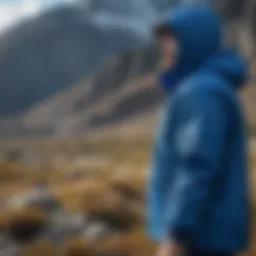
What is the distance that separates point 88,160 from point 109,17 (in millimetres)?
1017

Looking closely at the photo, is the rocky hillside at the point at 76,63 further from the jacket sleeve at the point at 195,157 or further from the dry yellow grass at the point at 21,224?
the jacket sleeve at the point at 195,157

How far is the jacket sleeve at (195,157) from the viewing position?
57.8 inches

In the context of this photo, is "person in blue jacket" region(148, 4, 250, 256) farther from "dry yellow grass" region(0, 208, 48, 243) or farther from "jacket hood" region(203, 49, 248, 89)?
"dry yellow grass" region(0, 208, 48, 243)

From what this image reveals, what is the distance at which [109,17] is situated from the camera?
484 centimetres

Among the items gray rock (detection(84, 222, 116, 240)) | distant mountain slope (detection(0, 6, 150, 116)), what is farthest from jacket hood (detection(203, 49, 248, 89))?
distant mountain slope (detection(0, 6, 150, 116))

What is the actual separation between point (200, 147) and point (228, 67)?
0.70 ft

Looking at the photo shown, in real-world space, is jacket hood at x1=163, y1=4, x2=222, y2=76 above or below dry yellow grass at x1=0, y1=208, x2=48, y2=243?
below

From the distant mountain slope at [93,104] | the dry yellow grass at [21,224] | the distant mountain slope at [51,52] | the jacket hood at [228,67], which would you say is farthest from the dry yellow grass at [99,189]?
the jacket hood at [228,67]

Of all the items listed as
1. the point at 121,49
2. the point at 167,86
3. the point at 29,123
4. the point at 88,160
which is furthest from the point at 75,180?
the point at 167,86

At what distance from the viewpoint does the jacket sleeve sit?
1.47m

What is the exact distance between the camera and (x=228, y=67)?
1631 mm

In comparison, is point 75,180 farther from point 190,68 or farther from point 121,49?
point 190,68

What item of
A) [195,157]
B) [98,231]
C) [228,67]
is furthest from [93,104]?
[195,157]

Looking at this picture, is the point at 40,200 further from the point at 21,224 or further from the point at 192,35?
the point at 192,35
